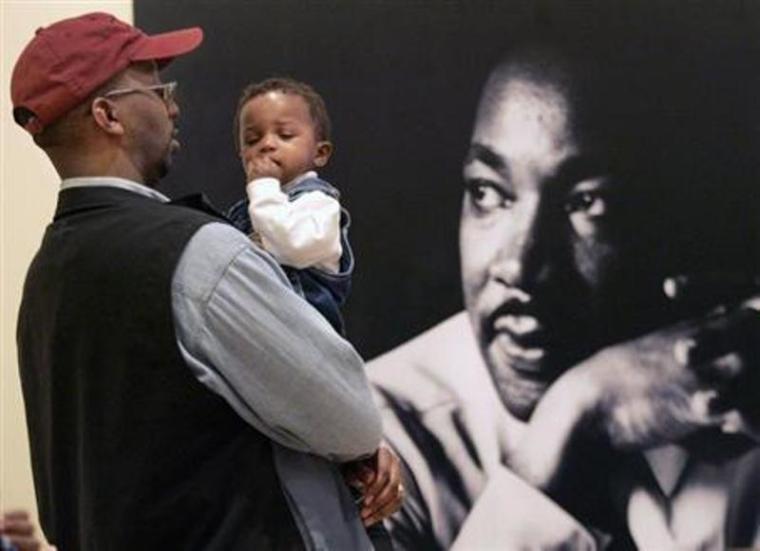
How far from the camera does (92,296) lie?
148 centimetres

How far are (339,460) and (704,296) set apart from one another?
132 cm

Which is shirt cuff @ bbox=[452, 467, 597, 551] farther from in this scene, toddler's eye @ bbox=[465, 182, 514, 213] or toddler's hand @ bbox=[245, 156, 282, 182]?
toddler's hand @ bbox=[245, 156, 282, 182]

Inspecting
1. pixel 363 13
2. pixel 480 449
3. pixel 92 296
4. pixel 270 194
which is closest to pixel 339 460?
pixel 92 296

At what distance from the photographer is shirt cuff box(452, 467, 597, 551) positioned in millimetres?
2639

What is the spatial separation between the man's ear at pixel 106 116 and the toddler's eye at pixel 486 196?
1.24 meters

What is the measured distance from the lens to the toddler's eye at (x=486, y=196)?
269cm

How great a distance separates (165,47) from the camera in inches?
62.1

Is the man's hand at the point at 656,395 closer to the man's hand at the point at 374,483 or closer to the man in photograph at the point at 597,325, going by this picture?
the man in photograph at the point at 597,325

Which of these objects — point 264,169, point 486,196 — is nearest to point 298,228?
point 264,169

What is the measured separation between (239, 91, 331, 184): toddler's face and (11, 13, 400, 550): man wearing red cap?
412 mm

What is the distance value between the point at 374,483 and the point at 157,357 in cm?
33

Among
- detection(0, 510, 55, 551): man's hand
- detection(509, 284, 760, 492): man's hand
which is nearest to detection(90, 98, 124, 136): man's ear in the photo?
detection(0, 510, 55, 551): man's hand

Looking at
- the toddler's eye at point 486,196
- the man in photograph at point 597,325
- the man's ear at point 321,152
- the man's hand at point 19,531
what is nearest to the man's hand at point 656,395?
the man in photograph at point 597,325

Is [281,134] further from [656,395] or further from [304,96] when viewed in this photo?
[656,395]
